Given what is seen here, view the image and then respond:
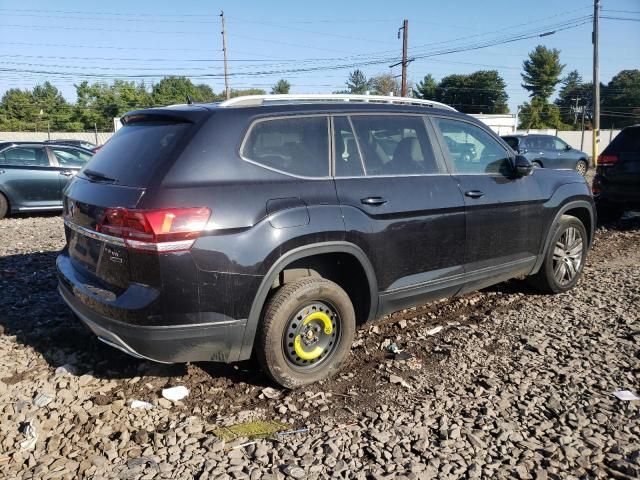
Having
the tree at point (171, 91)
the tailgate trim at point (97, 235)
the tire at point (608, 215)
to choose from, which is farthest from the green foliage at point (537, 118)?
the tailgate trim at point (97, 235)

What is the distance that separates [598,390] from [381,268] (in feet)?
5.18

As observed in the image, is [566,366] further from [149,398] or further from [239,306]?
[149,398]

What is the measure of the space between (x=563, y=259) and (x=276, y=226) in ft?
11.5

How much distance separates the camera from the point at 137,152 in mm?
3197

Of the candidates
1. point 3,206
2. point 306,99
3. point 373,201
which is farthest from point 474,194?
point 3,206

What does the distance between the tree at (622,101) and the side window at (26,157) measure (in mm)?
82109

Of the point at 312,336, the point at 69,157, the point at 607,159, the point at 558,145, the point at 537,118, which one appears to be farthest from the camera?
the point at 537,118

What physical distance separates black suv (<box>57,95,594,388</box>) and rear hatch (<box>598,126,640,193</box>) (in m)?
5.08

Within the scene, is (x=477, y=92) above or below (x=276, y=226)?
above

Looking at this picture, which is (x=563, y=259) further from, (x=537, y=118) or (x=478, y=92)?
(x=478, y=92)

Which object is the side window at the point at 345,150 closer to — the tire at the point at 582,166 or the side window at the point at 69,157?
the side window at the point at 69,157

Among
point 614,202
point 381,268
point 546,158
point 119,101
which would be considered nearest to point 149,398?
point 381,268

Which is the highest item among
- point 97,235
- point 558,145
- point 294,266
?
point 558,145

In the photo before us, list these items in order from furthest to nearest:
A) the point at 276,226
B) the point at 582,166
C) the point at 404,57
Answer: the point at 404,57, the point at 582,166, the point at 276,226
